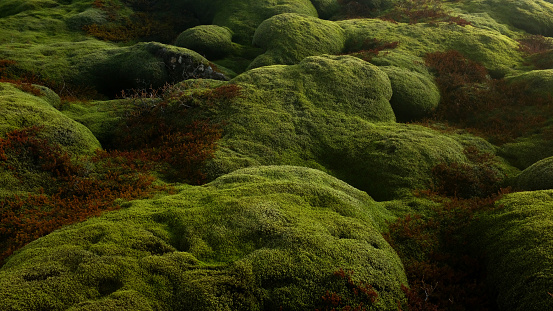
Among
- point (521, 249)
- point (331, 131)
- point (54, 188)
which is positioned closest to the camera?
point (521, 249)

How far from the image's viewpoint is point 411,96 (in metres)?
23.0

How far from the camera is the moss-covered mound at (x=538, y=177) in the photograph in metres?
13.6

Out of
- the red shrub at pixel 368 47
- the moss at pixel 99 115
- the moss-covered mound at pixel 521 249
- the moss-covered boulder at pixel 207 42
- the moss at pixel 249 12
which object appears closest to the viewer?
the moss-covered mound at pixel 521 249

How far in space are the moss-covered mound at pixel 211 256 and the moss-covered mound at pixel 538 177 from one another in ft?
24.7

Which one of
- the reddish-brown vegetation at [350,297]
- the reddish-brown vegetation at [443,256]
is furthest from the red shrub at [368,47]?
the reddish-brown vegetation at [350,297]

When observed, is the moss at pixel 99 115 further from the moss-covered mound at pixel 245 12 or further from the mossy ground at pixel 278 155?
the moss-covered mound at pixel 245 12

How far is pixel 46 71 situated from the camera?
82.7 ft

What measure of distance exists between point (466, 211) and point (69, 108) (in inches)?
830

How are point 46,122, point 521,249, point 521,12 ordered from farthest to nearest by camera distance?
Answer: 1. point 521,12
2. point 46,122
3. point 521,249

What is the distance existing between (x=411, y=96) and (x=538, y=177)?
1026cm

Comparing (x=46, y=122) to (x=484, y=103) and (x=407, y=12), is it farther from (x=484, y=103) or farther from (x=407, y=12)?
(x=407, y=12)

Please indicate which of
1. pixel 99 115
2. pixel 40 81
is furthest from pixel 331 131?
pixel 40 81

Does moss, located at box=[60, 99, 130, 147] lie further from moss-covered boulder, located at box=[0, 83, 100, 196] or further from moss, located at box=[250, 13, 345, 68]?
moss, located at box=[250, 13, 345, 68]

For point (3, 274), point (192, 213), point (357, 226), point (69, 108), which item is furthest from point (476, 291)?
point (69, 108)
